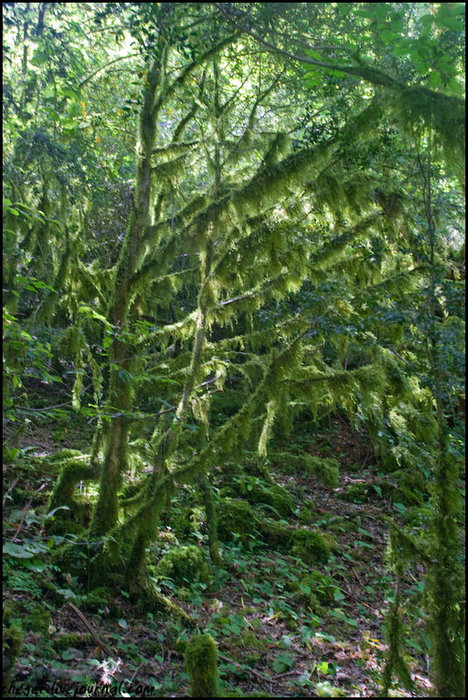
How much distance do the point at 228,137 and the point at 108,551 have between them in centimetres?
528

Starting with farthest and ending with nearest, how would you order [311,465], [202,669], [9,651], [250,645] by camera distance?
1. [311,465]
2. [250,645]
3. [202,669]
4. [9,651]

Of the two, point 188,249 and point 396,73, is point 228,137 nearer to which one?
point 188,249

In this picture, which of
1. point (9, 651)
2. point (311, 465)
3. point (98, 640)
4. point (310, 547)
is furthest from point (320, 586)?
point (9, 651)

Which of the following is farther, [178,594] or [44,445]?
[44,445]

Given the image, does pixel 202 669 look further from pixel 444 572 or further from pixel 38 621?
pixel 444 572

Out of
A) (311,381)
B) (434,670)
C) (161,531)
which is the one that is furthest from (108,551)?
(434,670)

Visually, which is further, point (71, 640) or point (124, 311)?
point (124, 311)

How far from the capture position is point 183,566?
18.6ft

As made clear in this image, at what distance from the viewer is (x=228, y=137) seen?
6.64 metres

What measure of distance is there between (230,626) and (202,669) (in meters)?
1.52

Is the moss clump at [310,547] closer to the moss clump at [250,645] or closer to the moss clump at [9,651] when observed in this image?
the moss clump at [250,645]

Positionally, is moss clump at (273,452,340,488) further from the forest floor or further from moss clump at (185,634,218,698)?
moss clump at (185,634,218,698)

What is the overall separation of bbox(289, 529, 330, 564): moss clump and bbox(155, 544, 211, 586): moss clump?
1.60 meters

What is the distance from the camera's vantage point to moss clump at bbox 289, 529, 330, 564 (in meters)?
6.85
